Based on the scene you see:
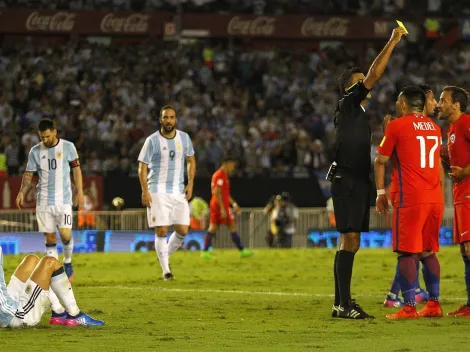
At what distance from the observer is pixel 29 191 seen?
29516 millimetres

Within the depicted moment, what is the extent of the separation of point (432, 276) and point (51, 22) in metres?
28.5

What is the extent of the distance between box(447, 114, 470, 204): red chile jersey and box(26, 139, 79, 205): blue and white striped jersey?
6.36 meters

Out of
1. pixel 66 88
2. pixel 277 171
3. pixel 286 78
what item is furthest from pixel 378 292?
pixel 286 78

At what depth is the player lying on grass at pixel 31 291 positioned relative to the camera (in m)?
10.6

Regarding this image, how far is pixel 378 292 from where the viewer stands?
16.4 meters

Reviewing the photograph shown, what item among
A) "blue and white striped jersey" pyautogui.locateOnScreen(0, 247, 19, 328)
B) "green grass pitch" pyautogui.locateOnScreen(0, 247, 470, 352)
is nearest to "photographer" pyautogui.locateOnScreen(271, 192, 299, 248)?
"green grass pitch" pyautogui.locateOnScreen(0, 247, 470, 352)

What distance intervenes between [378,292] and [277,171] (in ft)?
58.6

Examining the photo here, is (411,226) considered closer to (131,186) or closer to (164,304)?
(164,304)

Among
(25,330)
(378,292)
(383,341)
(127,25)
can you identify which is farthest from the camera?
(127,25)

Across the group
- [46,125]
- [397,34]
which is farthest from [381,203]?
[46,125]

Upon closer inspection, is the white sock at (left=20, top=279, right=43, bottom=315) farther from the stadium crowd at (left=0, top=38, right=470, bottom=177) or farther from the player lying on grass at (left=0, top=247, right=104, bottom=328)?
the stadium crowd at (left=0, top=38, right=470, bottom=177)

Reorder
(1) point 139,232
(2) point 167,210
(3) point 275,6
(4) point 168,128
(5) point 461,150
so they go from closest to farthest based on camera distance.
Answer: (5) point 461,150
(4) point 168,128
(2) point 167,210
(1) point 139,232
(3) point 275,6

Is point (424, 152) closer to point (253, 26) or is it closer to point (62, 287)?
point (62, 287)

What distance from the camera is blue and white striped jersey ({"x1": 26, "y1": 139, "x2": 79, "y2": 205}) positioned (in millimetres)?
17219
